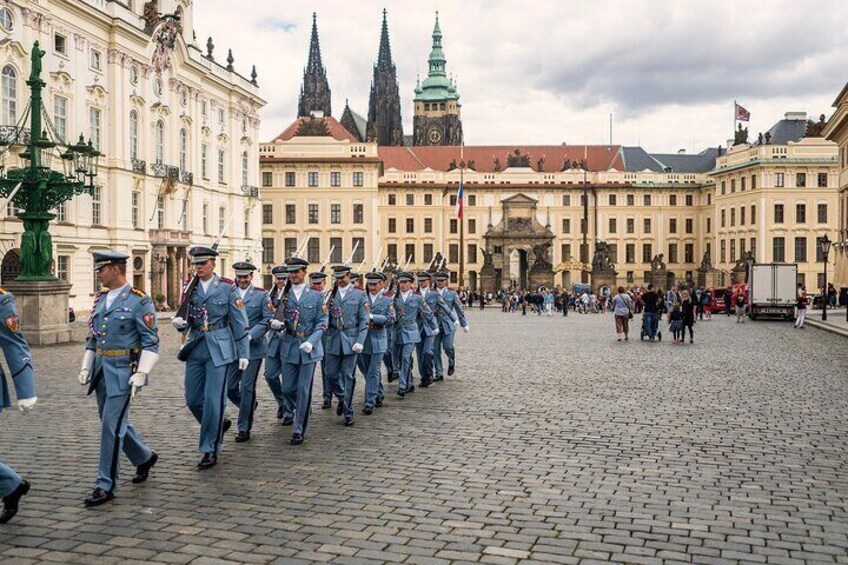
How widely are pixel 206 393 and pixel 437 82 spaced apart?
119m

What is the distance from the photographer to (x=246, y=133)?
57.5m

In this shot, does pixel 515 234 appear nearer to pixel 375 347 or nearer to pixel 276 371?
pixel 375 347

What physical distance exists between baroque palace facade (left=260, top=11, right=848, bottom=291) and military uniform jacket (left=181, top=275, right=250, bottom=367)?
56728 millimetres

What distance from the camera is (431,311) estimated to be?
14.7 metres

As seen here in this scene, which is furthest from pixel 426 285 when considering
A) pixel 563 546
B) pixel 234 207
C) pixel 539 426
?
pixel 234 207

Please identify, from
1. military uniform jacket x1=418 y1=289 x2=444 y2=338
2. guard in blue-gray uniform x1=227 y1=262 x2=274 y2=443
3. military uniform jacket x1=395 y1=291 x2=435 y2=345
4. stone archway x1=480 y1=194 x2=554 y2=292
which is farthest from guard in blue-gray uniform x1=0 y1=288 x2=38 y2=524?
stone archway x1=480 y1=194 x2=554 y2=292

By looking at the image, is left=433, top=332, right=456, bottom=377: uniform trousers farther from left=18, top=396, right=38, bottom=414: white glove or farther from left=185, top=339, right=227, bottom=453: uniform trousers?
left=18, top=396, right=38, bottom=414: white glove

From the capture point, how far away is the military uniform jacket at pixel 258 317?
10.4 m

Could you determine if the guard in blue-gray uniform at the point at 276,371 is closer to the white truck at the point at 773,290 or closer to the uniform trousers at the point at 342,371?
the uniform trousers at the point at 342,371

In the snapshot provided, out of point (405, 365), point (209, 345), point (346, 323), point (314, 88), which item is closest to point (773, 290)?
point (405, 365)

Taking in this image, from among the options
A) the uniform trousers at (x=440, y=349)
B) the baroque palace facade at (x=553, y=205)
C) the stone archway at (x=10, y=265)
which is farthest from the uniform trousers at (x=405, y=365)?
the baroque palace facade at (x=553, y=205)

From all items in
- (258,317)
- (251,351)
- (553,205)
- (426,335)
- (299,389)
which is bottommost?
(299,389)

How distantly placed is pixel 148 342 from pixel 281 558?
245 cm

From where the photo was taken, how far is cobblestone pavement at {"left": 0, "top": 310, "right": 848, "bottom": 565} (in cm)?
581
